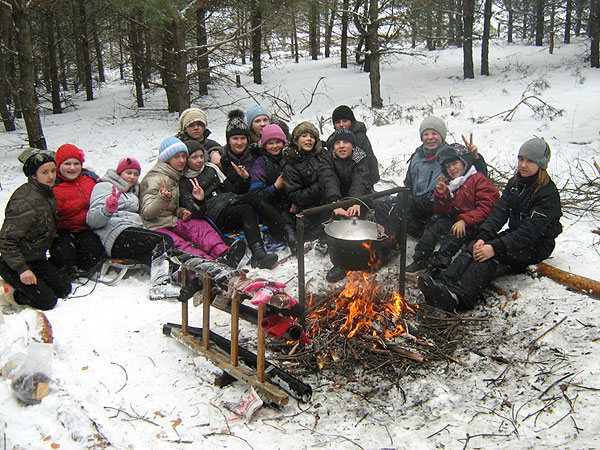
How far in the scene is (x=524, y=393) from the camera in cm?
289

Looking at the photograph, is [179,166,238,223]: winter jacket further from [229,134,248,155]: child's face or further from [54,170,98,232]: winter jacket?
[54,170,98,232]: winter jacket

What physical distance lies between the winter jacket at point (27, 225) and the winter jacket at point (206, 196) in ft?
4.42

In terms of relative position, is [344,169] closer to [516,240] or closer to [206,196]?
[206,196]

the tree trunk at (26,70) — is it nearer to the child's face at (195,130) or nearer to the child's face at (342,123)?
the child's face at (195,130)

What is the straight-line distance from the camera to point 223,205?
5398mm

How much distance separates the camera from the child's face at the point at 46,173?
13.6ft

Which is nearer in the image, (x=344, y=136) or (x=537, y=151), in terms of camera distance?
(x=537, y=151)

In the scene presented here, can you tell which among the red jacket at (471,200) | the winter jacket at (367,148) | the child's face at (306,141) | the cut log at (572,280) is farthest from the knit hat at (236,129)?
the cut log at (572,280)

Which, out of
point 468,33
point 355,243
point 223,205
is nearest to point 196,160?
point 223,205

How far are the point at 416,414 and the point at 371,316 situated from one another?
104cm

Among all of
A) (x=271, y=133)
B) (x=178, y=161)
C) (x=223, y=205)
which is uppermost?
(x=271, y=133)

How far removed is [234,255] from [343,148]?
172 cm

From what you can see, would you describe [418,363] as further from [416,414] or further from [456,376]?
[416,414]

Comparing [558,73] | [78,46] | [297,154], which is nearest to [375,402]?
[297,154]
